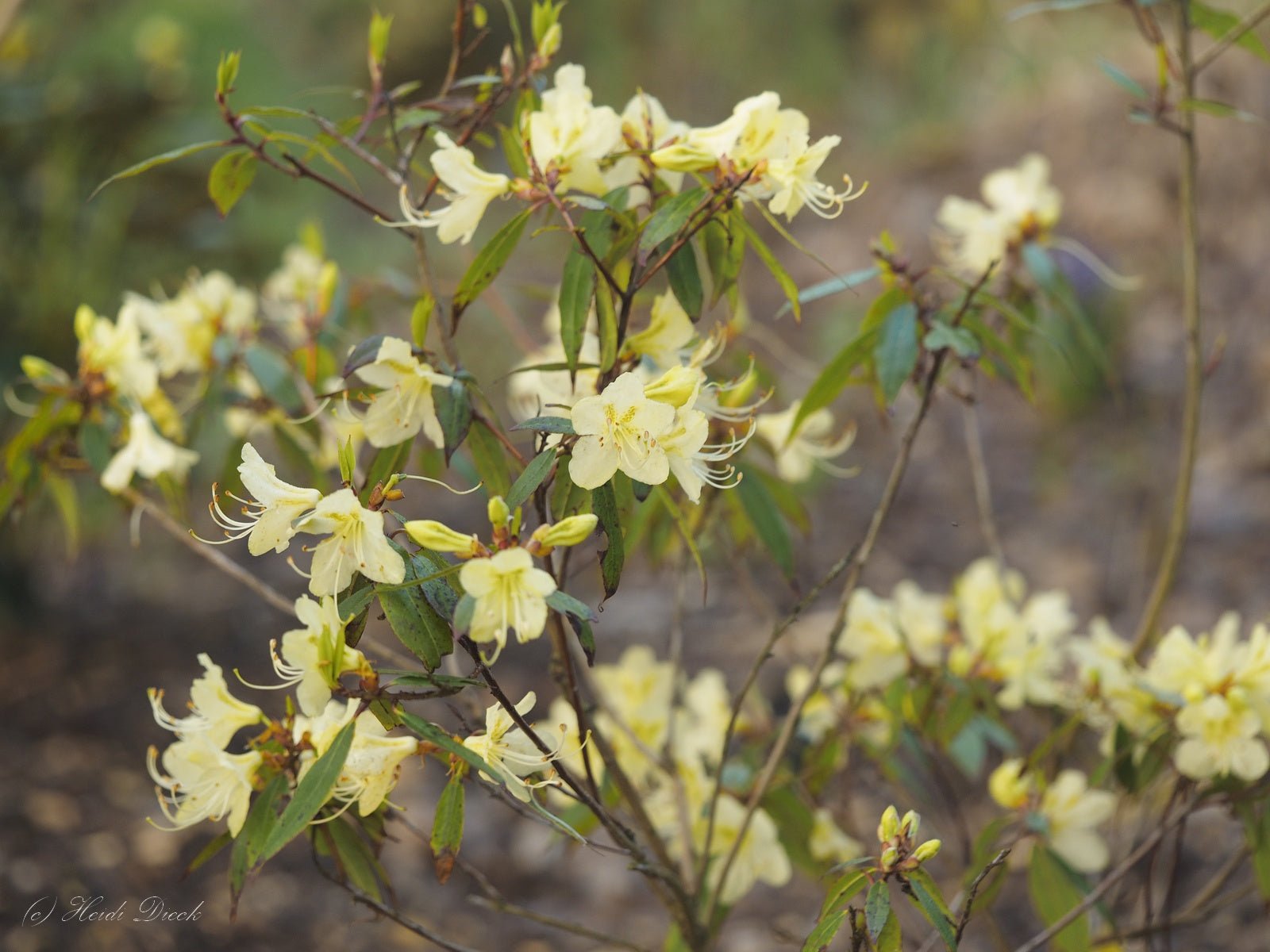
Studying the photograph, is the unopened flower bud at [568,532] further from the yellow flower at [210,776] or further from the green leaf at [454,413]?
the yellow flower at [210,776]

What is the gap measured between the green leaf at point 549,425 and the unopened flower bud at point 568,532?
0.22ft

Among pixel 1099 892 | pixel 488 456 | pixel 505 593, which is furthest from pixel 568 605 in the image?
pixel 1099 892

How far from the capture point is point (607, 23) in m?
6.47

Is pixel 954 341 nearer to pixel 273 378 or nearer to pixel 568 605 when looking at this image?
pixel 568 605

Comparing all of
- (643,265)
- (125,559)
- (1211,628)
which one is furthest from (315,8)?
(643,265)

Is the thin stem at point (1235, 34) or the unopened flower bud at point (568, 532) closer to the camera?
the unopened flower bud at point (568, 532)

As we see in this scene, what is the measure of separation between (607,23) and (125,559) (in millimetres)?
4485

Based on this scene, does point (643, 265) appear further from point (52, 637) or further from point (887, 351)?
point (52, 637)

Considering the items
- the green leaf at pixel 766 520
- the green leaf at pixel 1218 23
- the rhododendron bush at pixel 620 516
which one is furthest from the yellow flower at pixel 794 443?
the green leaf at pixel 1218 23

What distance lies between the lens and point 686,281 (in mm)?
886

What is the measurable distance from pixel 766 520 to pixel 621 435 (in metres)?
0.39

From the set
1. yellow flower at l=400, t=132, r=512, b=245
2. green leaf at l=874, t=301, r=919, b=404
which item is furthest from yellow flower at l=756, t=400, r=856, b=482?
yellow flower at l=400, t=132, r=512, b=245

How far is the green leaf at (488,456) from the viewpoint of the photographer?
2.98ft

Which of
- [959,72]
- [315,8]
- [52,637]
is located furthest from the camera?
[315,8]
